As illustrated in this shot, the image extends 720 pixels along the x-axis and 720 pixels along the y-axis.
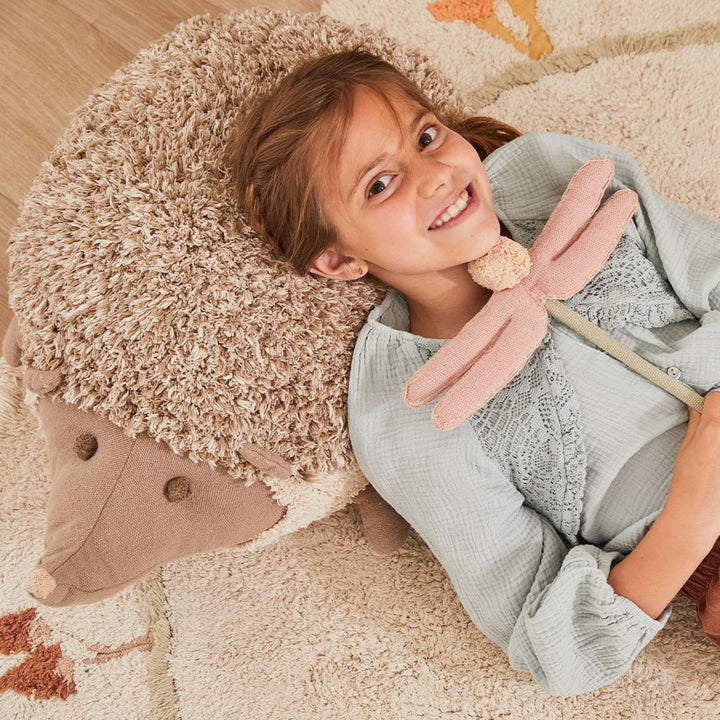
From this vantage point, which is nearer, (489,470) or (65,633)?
(489,470)

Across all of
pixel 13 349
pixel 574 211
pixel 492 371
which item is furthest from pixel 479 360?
pixel 13 349

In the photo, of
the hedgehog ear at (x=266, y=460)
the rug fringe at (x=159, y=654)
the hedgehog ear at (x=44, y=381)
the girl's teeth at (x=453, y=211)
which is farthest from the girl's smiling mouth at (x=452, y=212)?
the rug fringe at (x=159, y=654)

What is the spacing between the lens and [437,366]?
2.84 ft

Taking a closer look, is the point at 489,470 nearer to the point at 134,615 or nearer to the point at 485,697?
the point at 485,697

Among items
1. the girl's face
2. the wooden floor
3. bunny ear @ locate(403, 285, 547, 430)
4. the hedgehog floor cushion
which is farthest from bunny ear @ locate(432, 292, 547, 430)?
the wooden floor

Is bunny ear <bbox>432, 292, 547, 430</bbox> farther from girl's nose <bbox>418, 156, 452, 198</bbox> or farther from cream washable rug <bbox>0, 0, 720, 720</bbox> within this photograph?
cream washable rug <bbox>0, 0, 720, 720</bbox>

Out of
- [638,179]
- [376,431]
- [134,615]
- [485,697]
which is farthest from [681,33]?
[134,615]

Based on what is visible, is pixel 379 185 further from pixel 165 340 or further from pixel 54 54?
pixel 54 54

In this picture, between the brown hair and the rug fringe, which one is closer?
the brown hair

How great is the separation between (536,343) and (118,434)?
55cm

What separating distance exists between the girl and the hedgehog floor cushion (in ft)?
0.19

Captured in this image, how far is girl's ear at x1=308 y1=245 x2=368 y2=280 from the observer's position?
0.99 m

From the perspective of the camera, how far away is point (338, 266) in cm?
101

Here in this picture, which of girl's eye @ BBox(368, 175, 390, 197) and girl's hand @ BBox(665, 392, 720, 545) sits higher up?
girl's eye @ BBox(368, 175, 390, 197)
